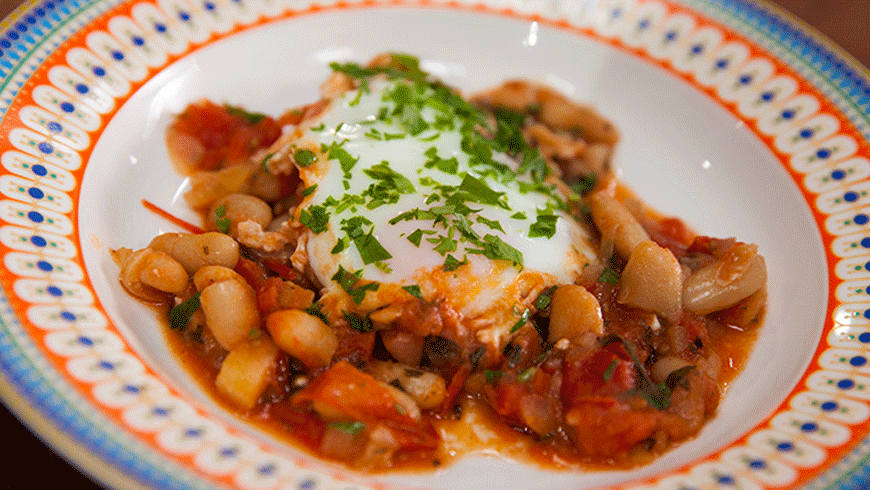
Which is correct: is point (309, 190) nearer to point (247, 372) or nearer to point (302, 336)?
point (302, 336)

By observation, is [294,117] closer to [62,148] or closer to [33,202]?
[62,148]

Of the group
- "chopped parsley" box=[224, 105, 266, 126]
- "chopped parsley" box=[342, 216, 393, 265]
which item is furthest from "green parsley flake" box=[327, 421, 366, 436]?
"chopped parsley" box=[224, 105, 266, 126]

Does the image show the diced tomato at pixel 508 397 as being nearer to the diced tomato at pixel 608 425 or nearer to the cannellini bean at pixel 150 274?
the diced tomato at pixel 608 425

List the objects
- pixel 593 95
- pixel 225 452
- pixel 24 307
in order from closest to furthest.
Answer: pixel 225 452 < pixel 24 307 < pixel 593 95

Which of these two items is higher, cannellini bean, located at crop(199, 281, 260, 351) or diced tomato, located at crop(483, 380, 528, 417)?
cannellini bean, located at crop(199, 281, 260, 351)

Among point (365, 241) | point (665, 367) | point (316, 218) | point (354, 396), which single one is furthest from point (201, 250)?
point (665, 367)

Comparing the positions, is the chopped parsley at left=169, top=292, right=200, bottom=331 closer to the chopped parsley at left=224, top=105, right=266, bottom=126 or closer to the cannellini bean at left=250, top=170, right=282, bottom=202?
the cannellini bean at left=250, top=170, right=282, bottom=202

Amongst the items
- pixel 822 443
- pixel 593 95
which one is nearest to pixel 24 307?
pixel 822 443

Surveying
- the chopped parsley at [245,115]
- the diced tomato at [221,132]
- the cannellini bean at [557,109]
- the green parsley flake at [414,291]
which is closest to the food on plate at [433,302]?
the green parsley flake at [414,291]
